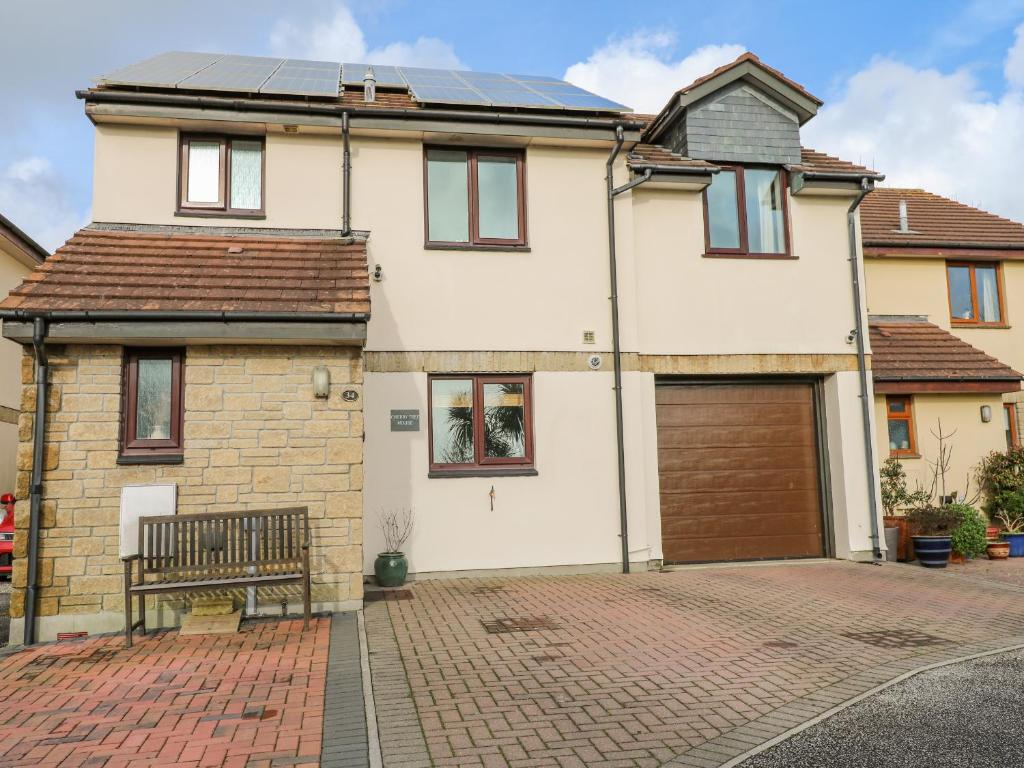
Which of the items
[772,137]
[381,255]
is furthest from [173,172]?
[772,137]

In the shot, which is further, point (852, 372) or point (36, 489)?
point (852, 372)

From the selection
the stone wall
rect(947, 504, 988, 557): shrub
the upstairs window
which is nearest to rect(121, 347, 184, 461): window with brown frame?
the stone wall

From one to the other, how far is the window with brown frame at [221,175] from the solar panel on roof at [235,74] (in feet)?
2.14

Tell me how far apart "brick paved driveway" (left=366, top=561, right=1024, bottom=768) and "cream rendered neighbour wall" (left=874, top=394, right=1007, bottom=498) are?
4.09m

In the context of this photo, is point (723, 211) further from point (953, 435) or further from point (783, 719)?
point (783, 719)

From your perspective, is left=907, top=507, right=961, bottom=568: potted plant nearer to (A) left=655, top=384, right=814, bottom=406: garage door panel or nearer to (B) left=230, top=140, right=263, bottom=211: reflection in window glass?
(A) left=655, top=384, right=814, bottom=406: garage door panel

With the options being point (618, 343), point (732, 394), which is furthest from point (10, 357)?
point (732, 394)

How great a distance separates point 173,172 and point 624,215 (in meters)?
6.21

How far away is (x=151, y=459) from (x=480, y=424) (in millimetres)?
4217

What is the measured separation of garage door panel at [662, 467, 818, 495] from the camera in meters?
11.8

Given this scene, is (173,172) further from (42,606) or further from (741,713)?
(741,713)

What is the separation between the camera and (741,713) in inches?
202

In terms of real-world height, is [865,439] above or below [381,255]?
below

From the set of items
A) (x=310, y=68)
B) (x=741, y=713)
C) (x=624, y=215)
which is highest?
(x=310, y=68)
